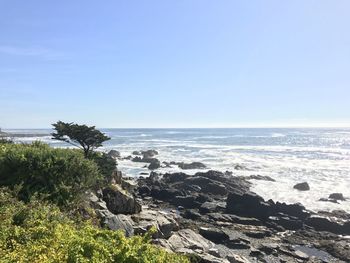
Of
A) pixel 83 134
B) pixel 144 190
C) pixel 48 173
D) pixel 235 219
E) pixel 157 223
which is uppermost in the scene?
pixel 83 134

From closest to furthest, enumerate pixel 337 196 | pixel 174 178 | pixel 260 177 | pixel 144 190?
pixel 337 196 → pixel 144 190 → pixel 174 178 → pixel 260 177

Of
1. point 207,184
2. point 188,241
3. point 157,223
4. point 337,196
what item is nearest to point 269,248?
point 188,241

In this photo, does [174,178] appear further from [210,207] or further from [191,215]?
[191,215]

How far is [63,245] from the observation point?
838 centimetres

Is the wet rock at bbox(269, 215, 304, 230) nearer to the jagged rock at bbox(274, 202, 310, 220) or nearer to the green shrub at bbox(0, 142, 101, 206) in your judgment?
the jagged rock at bbox(274, 202, 310, 220)

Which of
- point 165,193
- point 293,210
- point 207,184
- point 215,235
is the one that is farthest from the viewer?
point 207,184

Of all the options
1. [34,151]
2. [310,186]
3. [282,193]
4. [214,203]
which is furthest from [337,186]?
[34,151]

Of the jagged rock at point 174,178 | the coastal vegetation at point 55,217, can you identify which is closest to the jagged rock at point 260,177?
the jagged rock at point 174,178

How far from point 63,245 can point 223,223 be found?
67.5ft

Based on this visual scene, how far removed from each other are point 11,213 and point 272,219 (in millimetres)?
22046

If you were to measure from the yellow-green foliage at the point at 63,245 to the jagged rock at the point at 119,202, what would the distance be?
11.2 metres

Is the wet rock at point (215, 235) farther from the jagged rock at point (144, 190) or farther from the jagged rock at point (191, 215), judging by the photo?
the jagged rock at point (144, 190)

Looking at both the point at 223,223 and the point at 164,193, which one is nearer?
the point at 223,223

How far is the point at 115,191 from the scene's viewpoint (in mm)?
23078
